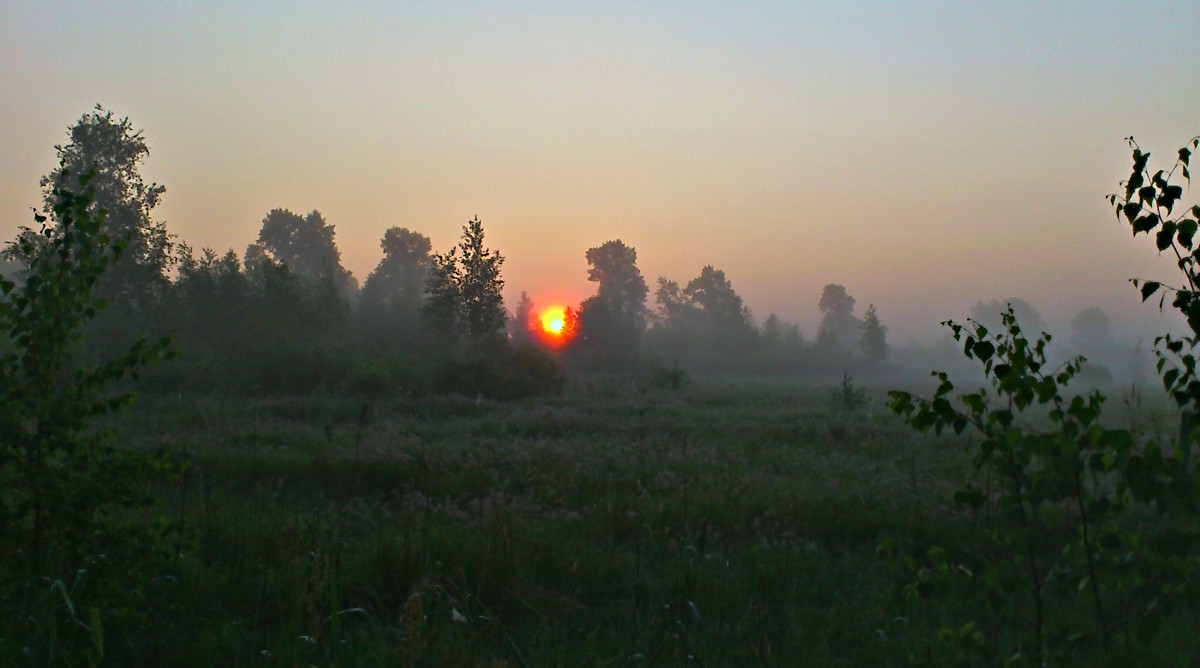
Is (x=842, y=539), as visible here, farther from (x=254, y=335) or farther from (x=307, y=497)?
(x=254, y=335)

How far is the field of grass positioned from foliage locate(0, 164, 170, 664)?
26 cm

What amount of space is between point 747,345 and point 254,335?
243 ft

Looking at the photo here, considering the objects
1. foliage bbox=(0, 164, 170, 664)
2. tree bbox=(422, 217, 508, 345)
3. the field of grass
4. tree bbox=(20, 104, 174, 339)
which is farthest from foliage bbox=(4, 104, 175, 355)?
foliage bbox=(0, 164, 170, 664)

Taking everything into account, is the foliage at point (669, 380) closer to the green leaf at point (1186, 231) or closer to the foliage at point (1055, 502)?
the foliage at point (1055, 502)

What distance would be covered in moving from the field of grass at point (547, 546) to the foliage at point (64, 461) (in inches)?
10.3

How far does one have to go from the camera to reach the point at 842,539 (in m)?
9.08

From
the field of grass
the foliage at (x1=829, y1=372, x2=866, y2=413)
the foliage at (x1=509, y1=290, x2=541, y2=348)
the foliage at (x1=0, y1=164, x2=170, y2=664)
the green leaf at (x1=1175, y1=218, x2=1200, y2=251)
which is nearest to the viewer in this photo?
the green leaf at (x1=1175, y1=218, x2=1200, y2=251)

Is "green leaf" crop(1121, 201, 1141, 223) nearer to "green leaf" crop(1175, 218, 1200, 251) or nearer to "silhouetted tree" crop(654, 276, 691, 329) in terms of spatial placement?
"green leaf" crop(1175, 218, 1200, 251)

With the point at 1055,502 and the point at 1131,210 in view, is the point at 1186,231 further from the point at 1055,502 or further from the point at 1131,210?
the point at 1055,502

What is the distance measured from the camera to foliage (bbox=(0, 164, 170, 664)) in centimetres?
425

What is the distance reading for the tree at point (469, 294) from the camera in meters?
43.5

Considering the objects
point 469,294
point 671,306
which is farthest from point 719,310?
point 469,294

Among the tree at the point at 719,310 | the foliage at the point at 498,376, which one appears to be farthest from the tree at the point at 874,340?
the foliage at the point at 498,376

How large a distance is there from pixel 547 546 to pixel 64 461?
380cm
